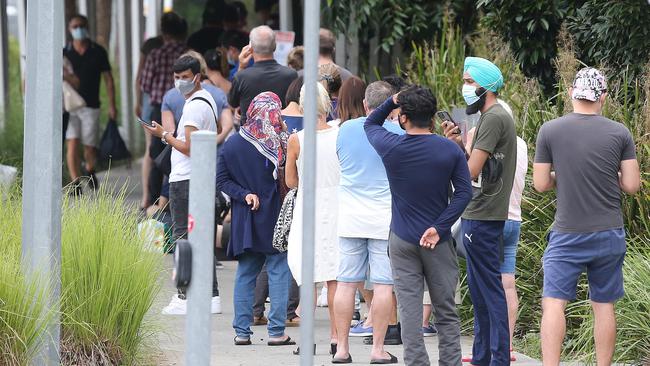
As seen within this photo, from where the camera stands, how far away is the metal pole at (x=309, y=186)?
5004 millimetres

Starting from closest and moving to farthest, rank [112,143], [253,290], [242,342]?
[242,342]
[253,290]
[112,143]

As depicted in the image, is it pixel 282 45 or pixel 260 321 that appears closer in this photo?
pixel 260 321

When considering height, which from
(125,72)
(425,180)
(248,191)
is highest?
(125,72)

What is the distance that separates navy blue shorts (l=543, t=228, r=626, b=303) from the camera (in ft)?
22.7

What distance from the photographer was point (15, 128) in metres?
16.3

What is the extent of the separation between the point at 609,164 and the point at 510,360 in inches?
56.7

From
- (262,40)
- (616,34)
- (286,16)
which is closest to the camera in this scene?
(616,34)

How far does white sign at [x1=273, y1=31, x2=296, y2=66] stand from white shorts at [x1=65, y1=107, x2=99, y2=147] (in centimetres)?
401

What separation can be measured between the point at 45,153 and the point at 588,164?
2764mm

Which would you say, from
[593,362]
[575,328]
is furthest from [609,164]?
[575,328]

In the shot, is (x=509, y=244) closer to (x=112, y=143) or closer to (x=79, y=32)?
(x=79, y=32)

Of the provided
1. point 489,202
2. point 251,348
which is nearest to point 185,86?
point 251,348

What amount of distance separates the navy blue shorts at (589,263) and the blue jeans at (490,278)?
18.2 inches

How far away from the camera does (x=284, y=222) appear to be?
844cm
